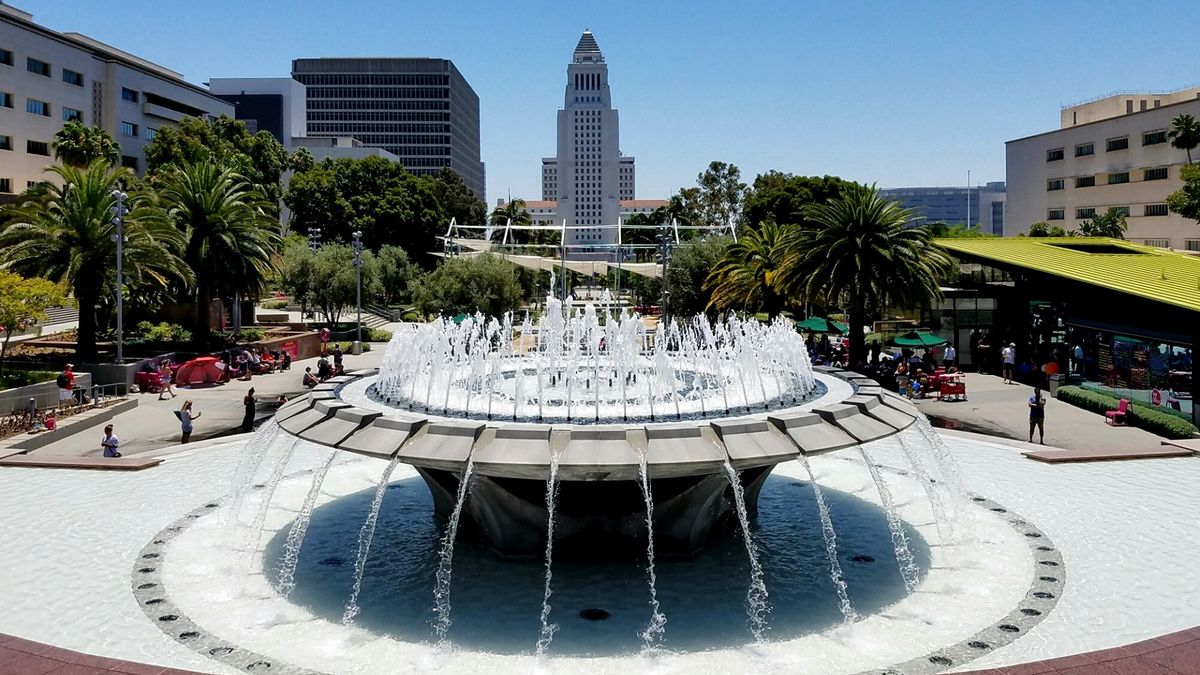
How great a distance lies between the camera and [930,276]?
3169cm

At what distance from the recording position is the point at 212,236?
1491 inches

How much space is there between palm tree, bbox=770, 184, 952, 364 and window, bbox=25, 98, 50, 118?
50670 mm

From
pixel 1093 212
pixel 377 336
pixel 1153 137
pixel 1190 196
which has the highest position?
pixel 1153 137

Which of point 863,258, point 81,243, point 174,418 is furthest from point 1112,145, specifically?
point 81,243

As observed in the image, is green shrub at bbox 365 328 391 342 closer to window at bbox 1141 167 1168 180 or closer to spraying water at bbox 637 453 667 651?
spraying water at bbox 637 453 667 651

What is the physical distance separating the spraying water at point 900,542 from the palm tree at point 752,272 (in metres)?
25.4

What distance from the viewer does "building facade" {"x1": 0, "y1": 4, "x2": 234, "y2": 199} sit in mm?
54219

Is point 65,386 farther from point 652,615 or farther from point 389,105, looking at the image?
point 389,105

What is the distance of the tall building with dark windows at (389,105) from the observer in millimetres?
170250

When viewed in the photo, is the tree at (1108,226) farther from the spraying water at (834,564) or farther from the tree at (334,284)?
the spraying water at (834,564)

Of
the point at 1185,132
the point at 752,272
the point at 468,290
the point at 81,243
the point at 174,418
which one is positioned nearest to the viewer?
the point at 174,418

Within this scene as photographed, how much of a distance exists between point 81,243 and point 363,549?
→ 24.5 meters

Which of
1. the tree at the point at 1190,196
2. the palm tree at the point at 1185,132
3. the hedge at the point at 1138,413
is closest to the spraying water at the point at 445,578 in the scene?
the hedge at the point at 1138,413

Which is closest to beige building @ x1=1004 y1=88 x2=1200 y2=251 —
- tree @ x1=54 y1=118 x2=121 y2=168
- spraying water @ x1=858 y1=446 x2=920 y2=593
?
spraying water @ x1=858 y1=446 x2=920 y2=593
